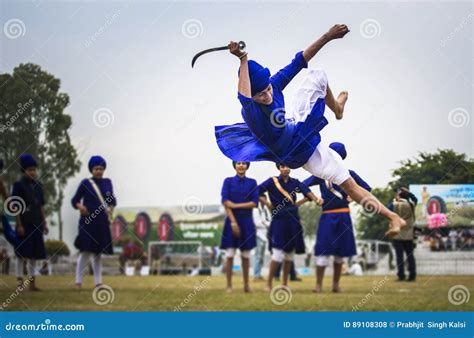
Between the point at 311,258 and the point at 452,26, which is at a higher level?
the point at 452,26

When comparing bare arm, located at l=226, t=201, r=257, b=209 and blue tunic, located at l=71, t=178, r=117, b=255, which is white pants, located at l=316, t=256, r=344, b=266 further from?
blue tunic, located at l=71, t=178, r=117, b=255

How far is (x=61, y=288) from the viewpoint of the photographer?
9.27 m

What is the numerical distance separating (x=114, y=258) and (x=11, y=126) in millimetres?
3321

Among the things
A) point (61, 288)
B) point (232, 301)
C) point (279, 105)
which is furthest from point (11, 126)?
point (279, 105)

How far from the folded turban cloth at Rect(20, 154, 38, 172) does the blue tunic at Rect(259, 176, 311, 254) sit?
104 inches

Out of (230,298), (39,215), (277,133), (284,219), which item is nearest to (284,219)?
(284,219)

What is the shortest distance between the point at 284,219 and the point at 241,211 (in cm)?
52

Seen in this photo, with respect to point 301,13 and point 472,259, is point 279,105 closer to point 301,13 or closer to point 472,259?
point 301,13

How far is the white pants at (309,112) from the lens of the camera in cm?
557

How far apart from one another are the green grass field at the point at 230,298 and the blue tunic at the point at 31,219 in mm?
390

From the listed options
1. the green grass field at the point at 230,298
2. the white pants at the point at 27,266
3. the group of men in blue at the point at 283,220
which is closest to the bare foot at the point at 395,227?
the green grass field at the point at 230,298

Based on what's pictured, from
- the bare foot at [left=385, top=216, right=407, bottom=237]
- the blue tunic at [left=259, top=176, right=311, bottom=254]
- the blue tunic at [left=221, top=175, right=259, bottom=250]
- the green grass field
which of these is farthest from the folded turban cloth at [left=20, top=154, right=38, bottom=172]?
the bare foot at [left=385, top=216, right=407, bottom=237]

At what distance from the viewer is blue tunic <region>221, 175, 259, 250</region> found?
9.27 m

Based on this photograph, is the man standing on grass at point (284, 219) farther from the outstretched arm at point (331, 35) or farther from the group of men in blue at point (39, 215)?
the outstretched arm at point (331, 35)
